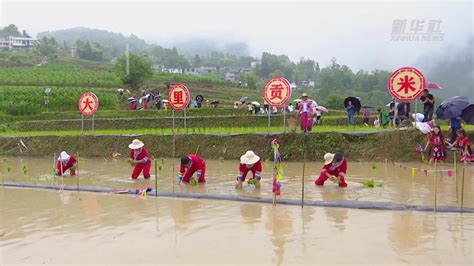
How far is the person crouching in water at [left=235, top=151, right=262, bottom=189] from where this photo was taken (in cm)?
995

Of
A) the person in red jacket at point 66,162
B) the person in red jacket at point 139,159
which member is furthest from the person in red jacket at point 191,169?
the person in red jacket at point 66,162

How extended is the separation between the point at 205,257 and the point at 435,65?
60.8 m

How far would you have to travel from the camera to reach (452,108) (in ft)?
45.1

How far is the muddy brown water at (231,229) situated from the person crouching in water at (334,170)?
184mm

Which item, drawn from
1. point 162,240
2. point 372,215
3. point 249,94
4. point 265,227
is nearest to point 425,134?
point 372,215

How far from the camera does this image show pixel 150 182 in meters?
11.3

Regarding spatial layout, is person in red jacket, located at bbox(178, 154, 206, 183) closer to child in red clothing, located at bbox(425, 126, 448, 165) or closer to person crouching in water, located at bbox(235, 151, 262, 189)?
person crouching in water, located at bbox(235, 151, 262, 189)

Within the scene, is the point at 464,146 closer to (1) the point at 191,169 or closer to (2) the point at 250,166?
(2) the point at 250,166

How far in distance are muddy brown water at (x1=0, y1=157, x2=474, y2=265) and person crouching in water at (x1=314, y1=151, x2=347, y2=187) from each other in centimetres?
18

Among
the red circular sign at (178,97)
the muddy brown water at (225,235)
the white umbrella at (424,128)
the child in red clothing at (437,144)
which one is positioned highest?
the red circular sign at (178,97)

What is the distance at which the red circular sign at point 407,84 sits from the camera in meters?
13.2

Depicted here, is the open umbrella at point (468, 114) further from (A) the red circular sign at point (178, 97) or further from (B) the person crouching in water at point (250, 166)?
(A) the red circular sign at point (178, 97)

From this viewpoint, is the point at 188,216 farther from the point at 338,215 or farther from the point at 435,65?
the point at 435,65

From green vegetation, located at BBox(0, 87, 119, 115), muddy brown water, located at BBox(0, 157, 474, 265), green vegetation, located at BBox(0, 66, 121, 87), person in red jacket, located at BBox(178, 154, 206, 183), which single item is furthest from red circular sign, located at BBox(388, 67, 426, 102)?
green vegetation, located at BBox(0, 66, 121, 87)
